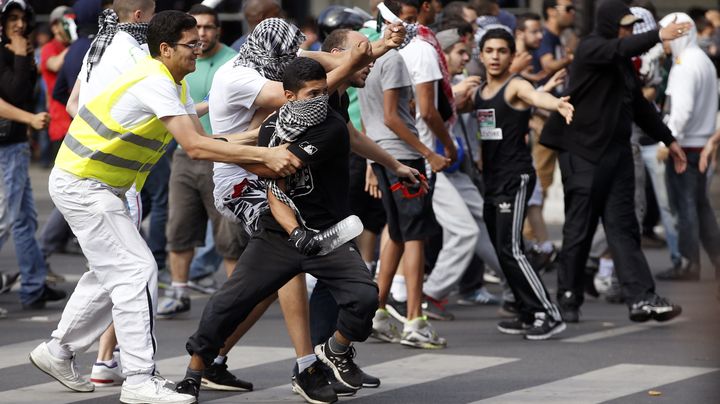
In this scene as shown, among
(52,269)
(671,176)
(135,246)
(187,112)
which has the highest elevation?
(187,112)

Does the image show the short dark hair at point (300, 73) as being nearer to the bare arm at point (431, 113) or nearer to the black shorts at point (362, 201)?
the bare arm at point (431, 113)

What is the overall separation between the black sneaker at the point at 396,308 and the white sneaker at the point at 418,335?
0.58 meters

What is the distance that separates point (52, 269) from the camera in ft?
36.4

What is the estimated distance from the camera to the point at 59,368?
230 inches

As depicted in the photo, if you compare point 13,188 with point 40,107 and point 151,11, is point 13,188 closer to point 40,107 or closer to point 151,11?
point 151,11

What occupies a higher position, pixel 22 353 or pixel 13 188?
pixel 13 188

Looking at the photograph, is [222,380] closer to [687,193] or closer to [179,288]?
[179,288]

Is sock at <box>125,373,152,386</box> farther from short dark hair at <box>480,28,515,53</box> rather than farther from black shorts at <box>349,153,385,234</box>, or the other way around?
short dark hair at <box>480,28,515,53</box>

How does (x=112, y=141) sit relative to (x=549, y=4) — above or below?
below

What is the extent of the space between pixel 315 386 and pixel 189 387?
0.54 meters

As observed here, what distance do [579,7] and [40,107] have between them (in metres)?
15.5

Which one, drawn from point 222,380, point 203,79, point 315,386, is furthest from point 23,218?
point 315,386

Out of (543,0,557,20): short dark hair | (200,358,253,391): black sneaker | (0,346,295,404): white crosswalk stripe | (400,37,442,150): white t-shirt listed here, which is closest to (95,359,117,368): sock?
(0,346,295,404): white crosswalk stripe

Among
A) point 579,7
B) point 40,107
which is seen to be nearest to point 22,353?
point 579,7
